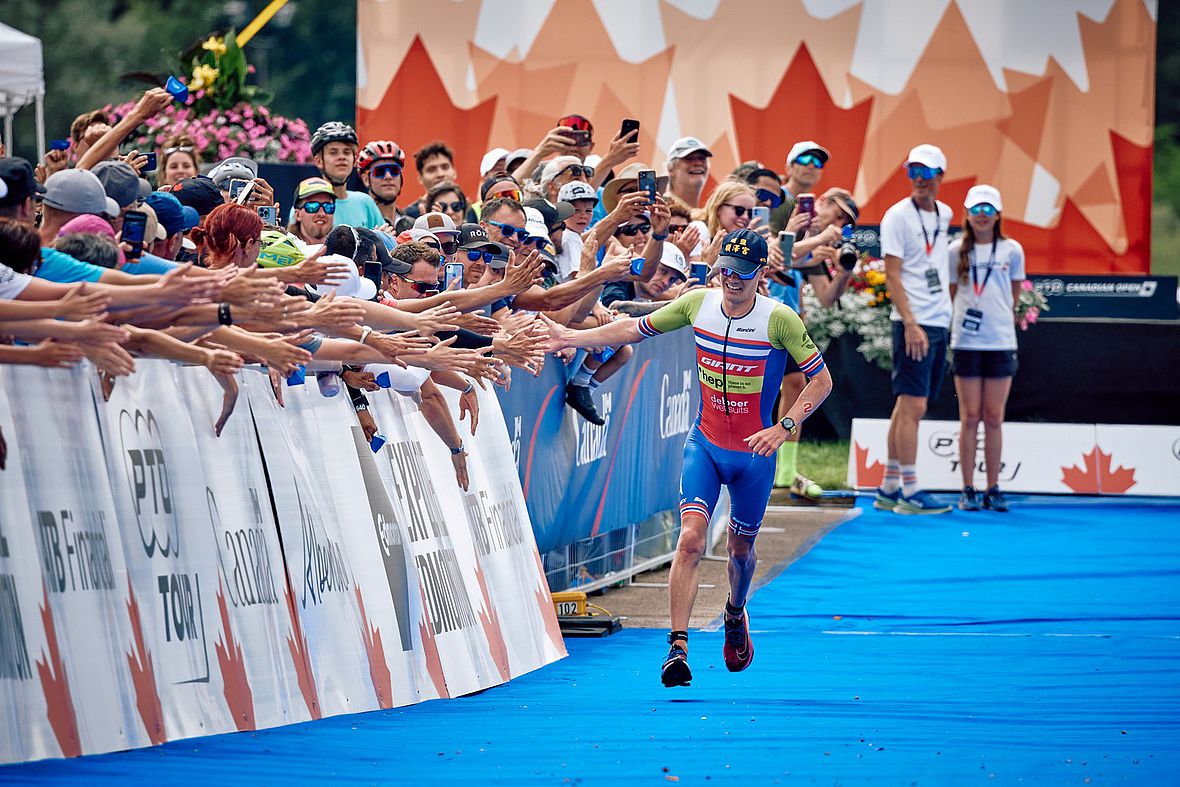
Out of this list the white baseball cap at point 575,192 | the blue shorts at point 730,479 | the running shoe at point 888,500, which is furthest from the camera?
the running shoe at point 888,500

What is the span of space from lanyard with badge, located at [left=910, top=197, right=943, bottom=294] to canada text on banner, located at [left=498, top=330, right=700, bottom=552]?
2.58 m

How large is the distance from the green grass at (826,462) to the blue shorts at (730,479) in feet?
24.6

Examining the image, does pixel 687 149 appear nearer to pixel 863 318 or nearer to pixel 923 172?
pixel 923 172

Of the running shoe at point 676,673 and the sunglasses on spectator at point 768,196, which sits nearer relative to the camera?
the running shoe at point 676,673

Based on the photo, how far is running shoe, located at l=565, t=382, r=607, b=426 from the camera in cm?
1114

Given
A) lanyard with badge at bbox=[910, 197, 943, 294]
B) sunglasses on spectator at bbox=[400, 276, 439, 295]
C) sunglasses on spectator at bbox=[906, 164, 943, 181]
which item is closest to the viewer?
sunglasses on spectator at bbox=[400, 276, 439, 295]

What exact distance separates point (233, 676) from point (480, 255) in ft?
10.8

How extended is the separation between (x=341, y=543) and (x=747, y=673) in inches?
94.5

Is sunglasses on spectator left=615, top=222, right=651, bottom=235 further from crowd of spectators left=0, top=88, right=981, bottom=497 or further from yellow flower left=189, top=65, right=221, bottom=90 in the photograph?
yellow flower left=189, top=65, right=221, bottom=90

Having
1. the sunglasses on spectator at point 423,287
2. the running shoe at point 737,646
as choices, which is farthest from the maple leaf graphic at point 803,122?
the running shoe at point 737,646

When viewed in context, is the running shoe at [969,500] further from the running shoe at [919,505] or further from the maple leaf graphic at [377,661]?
the maple leaf graphic at [377,661]

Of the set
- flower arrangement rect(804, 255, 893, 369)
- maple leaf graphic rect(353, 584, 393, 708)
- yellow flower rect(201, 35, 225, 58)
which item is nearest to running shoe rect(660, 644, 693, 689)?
maple leaf graphic rect(353, 584, 393, 708)

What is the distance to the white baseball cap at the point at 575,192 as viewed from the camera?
11.6 metres

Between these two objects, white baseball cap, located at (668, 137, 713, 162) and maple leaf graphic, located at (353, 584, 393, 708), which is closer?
maple leaf graphic, located at (353, 584, 393, 708)
